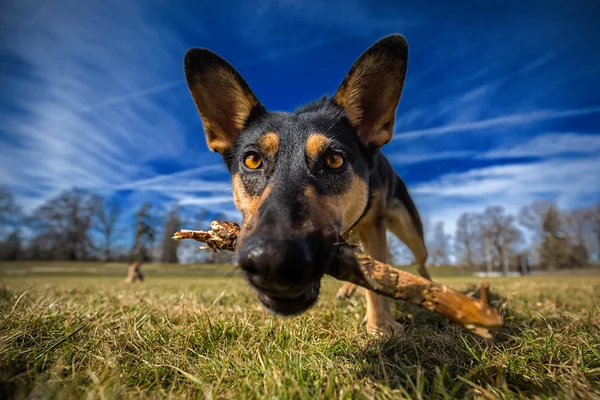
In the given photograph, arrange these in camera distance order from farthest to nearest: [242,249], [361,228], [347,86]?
1. [361,228]
2. [347,86]
3. [242,249]

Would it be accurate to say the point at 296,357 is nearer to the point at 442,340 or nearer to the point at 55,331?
the point at 442,340

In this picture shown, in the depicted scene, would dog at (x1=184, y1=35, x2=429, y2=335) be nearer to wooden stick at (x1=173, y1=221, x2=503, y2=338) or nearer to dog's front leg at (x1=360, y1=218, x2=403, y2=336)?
dog's front leg at (x1=360, y1=218, x2=403, y2=336)

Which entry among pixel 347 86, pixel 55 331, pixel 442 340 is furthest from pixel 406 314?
pixel 55 331

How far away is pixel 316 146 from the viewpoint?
3014 mm

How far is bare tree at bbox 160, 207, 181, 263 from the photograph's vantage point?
47500mm

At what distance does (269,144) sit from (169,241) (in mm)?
47118

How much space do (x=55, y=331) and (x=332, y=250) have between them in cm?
220

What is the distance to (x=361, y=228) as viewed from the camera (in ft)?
15.1

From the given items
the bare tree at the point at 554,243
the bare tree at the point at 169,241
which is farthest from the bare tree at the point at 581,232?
the bare tree at the point at 169,241

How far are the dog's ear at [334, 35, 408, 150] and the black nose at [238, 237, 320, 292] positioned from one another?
2.54 meters

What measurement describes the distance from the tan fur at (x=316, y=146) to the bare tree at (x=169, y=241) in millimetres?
45658

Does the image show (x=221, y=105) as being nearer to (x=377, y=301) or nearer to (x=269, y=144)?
(x=269, y=144)

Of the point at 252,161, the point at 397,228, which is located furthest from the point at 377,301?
the point at 397,228

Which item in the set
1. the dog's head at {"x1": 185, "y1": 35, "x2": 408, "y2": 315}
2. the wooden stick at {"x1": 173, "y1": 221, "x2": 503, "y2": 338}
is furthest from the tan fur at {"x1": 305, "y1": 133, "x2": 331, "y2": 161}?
the wooden stick at {"x1": 173, "y1": 221, "x2": 503, "y2": 338}
